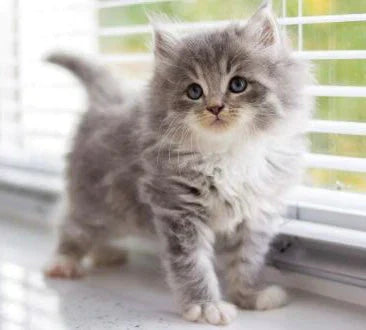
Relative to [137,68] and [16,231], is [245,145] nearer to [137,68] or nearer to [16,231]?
[137,68]

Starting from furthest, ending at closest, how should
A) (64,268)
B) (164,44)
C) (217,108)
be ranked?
(64,268), (164,44), (217,108)

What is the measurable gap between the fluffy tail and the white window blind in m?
0.09

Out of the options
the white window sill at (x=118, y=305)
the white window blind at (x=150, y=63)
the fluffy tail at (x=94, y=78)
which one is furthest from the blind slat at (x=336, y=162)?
the fluffy tail at (x=94, y=78)

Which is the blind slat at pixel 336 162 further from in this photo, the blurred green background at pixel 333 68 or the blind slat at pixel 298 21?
the blind slat at pixel 298 21

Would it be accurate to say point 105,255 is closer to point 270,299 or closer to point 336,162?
point 270,299

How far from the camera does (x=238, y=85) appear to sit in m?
1.27

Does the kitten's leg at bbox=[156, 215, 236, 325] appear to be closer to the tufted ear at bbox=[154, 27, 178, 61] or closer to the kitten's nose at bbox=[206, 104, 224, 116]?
the kitten's nose at bbox=[206, 104, 224, 116]

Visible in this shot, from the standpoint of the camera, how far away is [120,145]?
1.53 m

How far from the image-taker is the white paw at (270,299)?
137cm

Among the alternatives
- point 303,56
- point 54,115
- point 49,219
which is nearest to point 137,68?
point 54,115

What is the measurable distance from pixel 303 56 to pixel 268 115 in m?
0.20

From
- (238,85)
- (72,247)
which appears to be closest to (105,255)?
(72,247)

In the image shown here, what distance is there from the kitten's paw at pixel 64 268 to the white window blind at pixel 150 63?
379 mm

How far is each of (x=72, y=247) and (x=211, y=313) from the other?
0.51 meters
